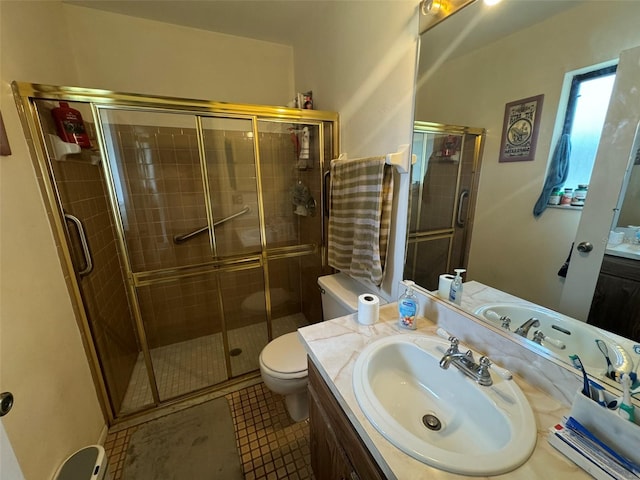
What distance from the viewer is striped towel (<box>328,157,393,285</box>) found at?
125 cm

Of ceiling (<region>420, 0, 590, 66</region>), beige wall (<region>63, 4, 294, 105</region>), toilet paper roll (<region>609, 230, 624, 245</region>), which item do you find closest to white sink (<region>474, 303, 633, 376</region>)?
toilet paper roll (<region>609, 230, 624, 245</region>)

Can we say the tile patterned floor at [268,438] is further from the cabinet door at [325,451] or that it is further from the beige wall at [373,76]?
the beige wall at [373,76]

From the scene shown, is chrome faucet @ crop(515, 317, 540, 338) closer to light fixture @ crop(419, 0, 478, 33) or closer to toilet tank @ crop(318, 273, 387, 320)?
toilet tank @ crop(318, 273, 387, 320)

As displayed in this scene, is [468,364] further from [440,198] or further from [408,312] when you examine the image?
[440,198]

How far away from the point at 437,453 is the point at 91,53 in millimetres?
2729

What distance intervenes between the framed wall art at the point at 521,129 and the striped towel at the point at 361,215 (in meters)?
0.48

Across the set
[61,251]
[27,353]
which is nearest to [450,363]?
[27,353]

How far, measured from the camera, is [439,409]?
81 centimetres

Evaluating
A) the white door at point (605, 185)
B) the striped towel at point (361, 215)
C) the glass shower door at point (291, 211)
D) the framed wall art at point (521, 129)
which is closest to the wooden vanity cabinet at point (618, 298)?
the white door at point (605, 185)

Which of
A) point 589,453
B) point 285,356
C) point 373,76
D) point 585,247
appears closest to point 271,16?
point 373,76

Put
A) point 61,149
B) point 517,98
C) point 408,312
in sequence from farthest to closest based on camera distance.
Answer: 1. point 61,149
2. point 408,312
3. point 517,98

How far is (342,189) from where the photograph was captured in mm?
1529

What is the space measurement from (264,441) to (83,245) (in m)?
1.46

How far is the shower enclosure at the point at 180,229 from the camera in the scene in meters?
1.33
